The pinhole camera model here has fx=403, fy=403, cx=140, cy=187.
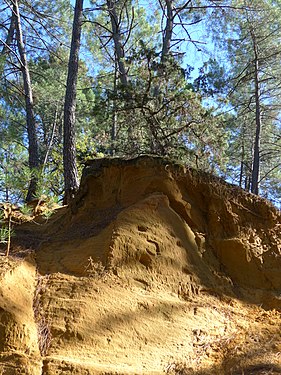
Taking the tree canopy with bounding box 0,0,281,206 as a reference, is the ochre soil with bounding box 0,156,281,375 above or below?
below

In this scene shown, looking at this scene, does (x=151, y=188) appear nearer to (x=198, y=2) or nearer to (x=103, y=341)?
(x=103, y=341)

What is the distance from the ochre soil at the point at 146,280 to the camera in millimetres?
3758

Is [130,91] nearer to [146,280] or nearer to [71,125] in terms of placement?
[71,125]

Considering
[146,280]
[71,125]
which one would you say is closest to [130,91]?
[71,125]

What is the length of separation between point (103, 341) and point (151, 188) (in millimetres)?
2437

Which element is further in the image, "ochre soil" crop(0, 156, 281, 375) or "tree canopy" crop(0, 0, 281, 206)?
"tree canopy" crop(0, 0, 281, 206)

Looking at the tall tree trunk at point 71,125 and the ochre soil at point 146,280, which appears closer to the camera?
the ochre soil at point 146,280

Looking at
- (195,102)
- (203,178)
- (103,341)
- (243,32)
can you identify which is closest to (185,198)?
(203,178)

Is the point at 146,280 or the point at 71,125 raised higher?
the point at 71,125

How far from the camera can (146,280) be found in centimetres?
477

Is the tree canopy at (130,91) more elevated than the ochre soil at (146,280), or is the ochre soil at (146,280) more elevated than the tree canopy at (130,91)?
the tree canopy at (130,91)

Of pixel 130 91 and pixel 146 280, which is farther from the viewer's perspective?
pixel 130 91

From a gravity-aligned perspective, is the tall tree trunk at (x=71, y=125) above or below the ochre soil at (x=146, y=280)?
above

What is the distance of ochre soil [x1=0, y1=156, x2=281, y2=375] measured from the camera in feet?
12.3
